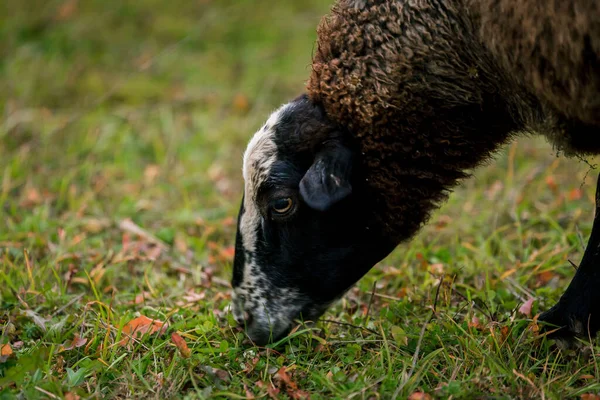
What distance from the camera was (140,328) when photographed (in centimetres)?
381

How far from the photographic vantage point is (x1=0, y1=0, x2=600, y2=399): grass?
3379 millimetres

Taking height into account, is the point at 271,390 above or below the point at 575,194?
→ above

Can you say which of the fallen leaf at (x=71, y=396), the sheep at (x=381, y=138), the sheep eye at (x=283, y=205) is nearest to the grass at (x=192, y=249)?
the fallen leaf at (x=71, y=396)

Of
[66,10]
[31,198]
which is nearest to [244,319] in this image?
[31,198]

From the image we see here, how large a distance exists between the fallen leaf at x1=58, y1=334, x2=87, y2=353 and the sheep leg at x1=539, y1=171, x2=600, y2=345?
242 centimetres

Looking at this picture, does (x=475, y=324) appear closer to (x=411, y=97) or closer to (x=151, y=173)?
(x=411, y=97)

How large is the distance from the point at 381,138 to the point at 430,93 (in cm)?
33

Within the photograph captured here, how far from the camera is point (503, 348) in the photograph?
3.49 meters

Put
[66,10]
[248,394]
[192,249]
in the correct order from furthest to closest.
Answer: [66,10], [192,249], [248,394]

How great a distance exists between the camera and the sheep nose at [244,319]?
12.8 feet

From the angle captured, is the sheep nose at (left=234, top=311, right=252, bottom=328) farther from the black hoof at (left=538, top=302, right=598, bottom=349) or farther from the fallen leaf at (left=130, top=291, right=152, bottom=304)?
the black hoof at (left=538, top=302, right=598, bottom=349)

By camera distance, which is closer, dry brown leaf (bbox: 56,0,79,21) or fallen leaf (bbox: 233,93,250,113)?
fallen leaf (bbox: 233,93,250,113)

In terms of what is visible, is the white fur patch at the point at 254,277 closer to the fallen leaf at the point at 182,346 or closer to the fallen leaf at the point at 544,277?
the fallen leaf at the point at 182,346

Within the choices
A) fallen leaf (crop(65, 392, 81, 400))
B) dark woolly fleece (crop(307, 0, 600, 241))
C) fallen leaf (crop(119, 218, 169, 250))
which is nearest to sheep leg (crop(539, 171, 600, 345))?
dark woolly fleece (crop(307, 0, 600, 241))
